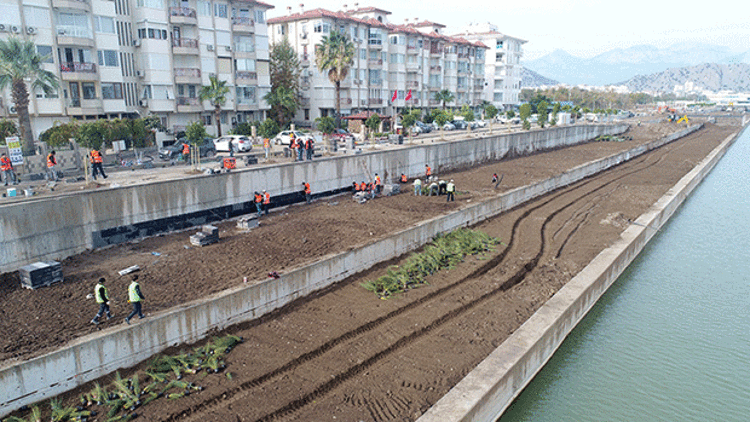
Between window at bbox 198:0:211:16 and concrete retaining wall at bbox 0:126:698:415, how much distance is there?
1382 inches

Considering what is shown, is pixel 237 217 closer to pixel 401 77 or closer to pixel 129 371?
pixel 129 371

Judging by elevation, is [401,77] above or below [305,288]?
above

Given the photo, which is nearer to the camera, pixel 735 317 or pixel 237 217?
pixel 735 317

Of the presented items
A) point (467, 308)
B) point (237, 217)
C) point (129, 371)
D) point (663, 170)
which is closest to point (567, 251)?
point (467, 308)

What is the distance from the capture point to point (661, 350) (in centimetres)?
1694

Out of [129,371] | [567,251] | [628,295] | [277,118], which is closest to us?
[129,371]

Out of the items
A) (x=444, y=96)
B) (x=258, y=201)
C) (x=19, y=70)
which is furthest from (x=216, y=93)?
(x=444, y=96)

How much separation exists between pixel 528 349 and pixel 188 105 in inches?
1588

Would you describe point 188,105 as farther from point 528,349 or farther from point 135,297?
point 528,349

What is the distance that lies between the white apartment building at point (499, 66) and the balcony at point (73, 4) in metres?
77.8

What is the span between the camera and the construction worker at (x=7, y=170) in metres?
23.0

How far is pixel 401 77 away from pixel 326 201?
47.5m

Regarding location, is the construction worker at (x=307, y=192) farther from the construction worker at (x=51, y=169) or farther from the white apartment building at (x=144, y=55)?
the white apartment building at (x=144, y=55)

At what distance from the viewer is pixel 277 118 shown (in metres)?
57.2
